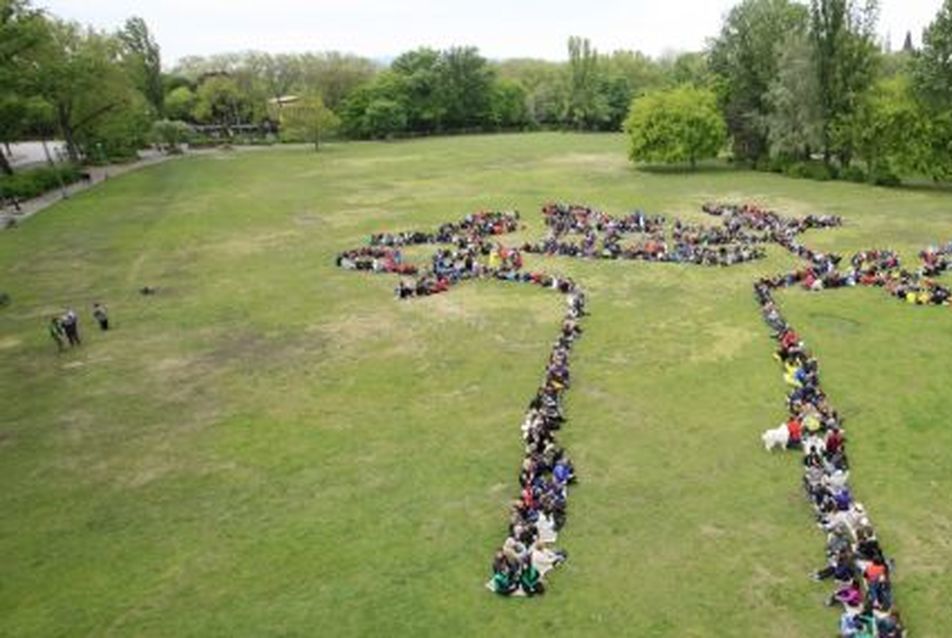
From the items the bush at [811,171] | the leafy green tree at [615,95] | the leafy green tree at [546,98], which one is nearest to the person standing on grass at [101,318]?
the bush at [811,171]

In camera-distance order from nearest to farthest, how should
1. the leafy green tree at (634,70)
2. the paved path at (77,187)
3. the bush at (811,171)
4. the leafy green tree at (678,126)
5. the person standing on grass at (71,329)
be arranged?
the person standing on grass at (71,329) → the paved path at (77,187) → the bush at (811,171) → the leafy green tree at (678,126) → the leafy green tree at (634,70)

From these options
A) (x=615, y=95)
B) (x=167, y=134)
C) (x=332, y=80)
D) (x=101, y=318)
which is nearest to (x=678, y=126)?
(x=101, y=318)

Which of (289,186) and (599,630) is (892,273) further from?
(289,186)

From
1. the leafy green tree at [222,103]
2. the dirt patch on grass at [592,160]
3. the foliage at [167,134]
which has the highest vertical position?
the leafy green tree at [222,103]

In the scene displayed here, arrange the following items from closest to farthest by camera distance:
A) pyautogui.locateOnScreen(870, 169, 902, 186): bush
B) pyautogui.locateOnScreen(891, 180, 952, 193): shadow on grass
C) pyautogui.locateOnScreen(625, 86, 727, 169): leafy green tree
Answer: pyautogui.locateOnScreen(891, 180, 952, 193): shadow on grass
pyautogui.locateOnScreen(870, 169, 902, 186): bush
pyautogui.locateOnScreen(625, 86, 727, 169): leafy green tree

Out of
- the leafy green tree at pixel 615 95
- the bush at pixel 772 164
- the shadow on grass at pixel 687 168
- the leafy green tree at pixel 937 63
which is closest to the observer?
the leafy green tree at pixel 937 63

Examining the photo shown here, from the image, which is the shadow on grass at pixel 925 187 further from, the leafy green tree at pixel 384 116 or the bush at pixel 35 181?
the leafy green tree at pixel 384 116

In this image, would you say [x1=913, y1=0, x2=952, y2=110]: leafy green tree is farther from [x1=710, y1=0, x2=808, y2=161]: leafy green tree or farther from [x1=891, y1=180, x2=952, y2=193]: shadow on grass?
[x1=710, y1=0, x2=808, y2=161]: leafy green tree

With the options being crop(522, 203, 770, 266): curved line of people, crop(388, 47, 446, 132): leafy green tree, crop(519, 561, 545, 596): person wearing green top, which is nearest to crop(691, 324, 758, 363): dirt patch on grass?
crop(522, 203, 770, 266): curved line of people
